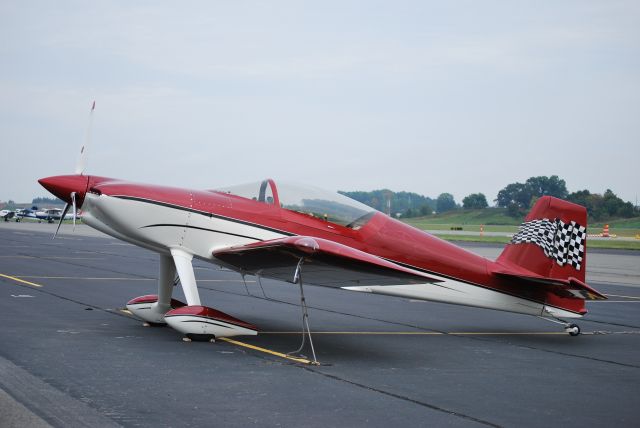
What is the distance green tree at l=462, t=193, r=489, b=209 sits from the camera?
134750 mm

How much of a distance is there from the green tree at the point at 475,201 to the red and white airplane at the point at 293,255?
12364 cm

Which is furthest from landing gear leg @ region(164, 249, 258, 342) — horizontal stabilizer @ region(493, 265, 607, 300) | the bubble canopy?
horizontal stabilizer @ region(493, 265, 607, 300)

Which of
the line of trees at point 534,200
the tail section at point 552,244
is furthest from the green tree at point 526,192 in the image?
the tail section at point 552,244

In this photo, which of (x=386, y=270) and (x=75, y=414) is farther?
(x=386, y=270)

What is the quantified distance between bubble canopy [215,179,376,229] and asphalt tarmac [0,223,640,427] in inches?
63.2

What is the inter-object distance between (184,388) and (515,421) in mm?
2725

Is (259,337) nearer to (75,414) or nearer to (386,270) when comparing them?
(386,270)

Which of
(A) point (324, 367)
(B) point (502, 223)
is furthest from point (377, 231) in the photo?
(B) point (502, 223)

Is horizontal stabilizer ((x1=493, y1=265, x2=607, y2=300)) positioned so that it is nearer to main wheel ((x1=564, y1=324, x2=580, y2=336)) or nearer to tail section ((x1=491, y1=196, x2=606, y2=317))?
tail section ((x1=491, y1=196, x2=606, y2=317))

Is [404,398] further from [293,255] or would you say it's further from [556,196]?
[556,196]

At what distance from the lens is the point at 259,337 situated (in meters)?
10.0

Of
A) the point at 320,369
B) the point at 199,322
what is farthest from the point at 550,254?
the point at 199,322

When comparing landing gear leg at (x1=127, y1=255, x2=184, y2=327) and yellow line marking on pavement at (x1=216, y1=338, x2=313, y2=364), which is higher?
landing gear leg at (x1=127, y1=255, x2=184, y2=327)

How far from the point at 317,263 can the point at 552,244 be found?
444cm
